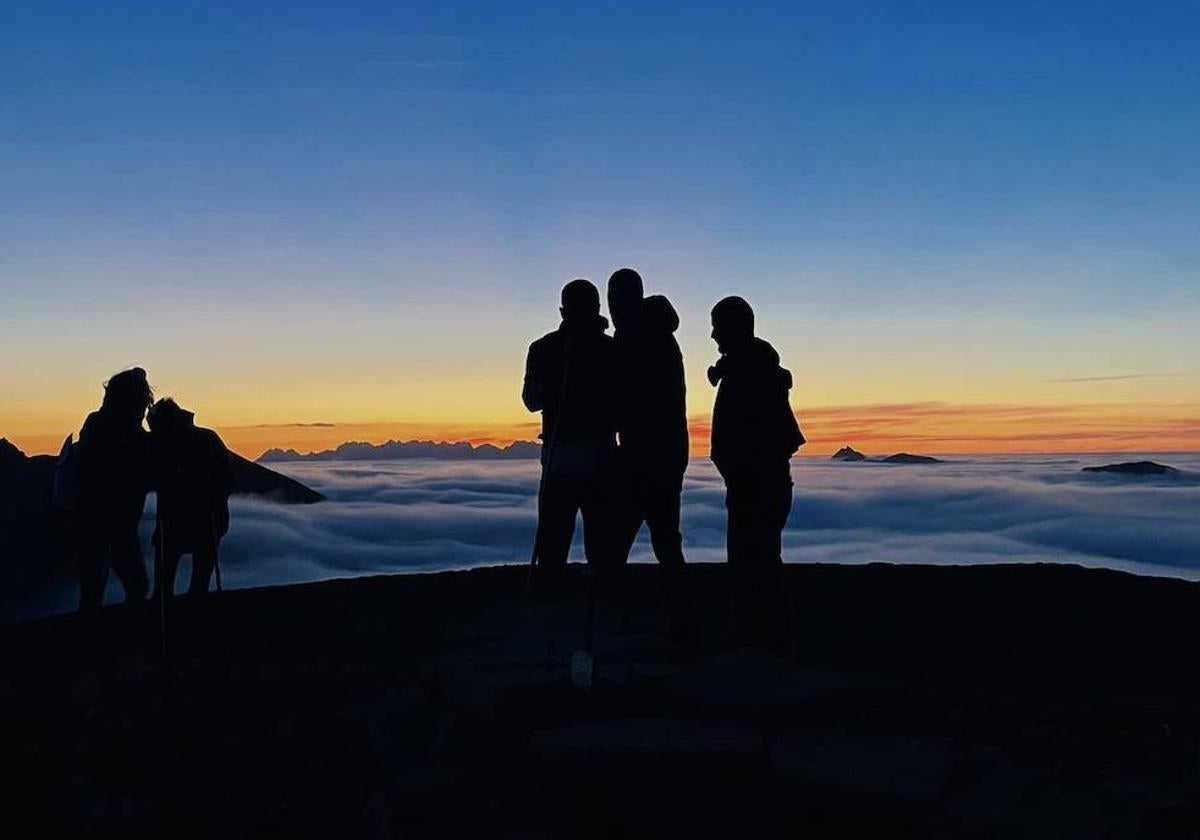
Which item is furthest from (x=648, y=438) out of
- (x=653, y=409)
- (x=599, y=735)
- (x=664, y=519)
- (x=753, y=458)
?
(x=599, y=735)

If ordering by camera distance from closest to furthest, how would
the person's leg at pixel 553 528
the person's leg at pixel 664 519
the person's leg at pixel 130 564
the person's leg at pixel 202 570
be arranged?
the person's leg at pixel 664 519
the person's leg at pixel 553 528
the person's leg at pixel 130 564
the person's leg at pixel 202 570

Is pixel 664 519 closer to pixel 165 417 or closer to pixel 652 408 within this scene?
pixel 652 408

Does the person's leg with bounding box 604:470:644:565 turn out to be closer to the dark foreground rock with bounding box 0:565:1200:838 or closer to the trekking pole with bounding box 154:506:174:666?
the dark foreground rock with bounding box 0:565:1200:838

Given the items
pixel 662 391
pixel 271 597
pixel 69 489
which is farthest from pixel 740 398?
pixel 271 597

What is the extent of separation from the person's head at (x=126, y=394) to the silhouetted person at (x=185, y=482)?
166mm

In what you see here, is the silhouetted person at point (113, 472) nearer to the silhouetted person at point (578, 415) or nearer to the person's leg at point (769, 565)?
the silhouetted person at point (578, 415)

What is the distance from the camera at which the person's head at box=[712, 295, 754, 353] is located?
6566mm

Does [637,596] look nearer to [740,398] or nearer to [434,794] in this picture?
[740,398]

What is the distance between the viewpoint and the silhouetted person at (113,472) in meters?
7.85

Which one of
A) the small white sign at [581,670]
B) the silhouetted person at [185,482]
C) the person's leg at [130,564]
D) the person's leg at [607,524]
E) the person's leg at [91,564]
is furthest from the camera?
the person's leg at [130,564]

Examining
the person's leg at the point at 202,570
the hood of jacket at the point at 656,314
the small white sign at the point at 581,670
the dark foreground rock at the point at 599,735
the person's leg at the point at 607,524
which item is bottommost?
the dark foreground rock at the point at 599,735

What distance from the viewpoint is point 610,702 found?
5055 millimetres

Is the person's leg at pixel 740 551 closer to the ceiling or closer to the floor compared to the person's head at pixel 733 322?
closer to the floor

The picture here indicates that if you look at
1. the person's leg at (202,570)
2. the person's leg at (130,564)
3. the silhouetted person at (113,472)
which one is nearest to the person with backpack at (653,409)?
the person's leg at (202,570)
